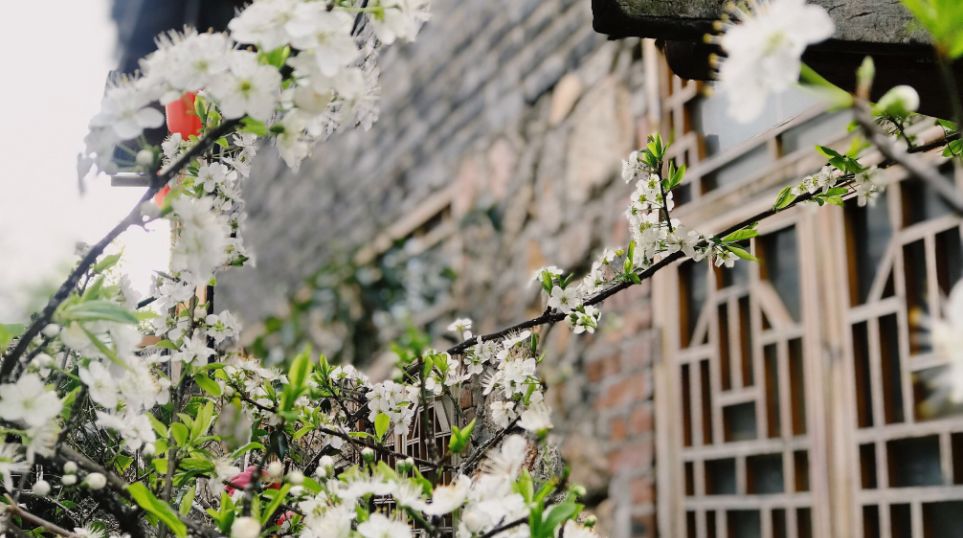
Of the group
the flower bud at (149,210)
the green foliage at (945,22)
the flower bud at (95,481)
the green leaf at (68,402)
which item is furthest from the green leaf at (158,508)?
the green foliage at (945,22)

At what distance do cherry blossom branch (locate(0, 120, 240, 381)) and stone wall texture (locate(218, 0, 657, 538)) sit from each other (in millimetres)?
1871

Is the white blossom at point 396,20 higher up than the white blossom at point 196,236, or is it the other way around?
the white blossom at point 396,20

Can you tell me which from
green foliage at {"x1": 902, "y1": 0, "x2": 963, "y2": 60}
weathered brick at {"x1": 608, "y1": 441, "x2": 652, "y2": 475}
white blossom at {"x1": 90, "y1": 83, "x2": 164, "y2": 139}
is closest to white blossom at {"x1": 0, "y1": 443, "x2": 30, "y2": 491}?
white blossom at {"x1": 90, "y1": 83, "x2": 164, "y2": 139}

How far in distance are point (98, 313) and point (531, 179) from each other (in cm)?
254

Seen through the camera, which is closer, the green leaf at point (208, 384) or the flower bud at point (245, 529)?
the flower bud at point (245, 529)

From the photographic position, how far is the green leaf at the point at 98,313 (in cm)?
78

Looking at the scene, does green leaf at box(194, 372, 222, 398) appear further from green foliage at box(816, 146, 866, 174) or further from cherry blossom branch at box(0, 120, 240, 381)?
green foliage at box(816, 146, 866, 174)

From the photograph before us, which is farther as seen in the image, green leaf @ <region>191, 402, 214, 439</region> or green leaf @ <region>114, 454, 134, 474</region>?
green leaf @ <region>114, 454, 134, 474</region>

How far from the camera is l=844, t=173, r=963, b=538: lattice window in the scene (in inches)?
71.1

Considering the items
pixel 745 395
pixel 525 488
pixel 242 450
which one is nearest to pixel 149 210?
pixel 525 488

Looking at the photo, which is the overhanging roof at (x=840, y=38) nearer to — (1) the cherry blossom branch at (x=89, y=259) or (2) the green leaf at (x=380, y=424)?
(1) the cherry blossom branch at (x=89, y=259)

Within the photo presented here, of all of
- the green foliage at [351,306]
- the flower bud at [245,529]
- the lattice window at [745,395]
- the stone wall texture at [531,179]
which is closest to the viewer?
the flower bud at [245,529]

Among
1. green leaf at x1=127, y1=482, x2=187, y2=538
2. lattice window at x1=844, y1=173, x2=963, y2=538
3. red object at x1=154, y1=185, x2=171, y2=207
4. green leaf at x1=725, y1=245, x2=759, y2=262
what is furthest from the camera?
lattice window at x1=844, y1=173, x2=963, y2=538

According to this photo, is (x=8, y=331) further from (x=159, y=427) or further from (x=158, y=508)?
(x=159, y=427)
